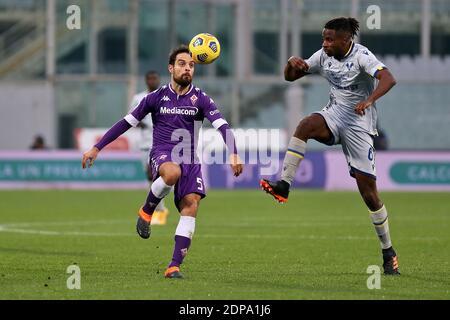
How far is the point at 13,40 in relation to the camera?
4191 centimetres

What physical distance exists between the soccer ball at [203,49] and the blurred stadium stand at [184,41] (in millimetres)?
28560

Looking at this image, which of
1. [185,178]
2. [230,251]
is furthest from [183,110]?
[230,251]

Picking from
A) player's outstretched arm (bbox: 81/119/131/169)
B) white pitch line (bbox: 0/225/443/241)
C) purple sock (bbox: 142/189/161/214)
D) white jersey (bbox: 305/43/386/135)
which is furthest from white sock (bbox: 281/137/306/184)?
white pitch line (bbox: 0/225/443/241)

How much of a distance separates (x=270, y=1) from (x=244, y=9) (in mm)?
1083

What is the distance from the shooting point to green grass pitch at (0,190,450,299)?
391 inches

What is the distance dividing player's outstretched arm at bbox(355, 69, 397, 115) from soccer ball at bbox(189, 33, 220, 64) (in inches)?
65.1

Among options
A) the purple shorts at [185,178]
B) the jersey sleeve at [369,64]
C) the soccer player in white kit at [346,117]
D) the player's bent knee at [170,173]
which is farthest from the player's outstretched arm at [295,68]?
the player's bent knee at [170,173]

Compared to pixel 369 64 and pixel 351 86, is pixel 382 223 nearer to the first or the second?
pixel 351 86

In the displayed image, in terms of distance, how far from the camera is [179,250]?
36.1 ft

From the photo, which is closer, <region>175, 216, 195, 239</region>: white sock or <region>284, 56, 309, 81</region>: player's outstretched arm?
<region>175, 216, 195, 239</region>: white sock

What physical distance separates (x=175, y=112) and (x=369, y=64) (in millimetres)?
2080

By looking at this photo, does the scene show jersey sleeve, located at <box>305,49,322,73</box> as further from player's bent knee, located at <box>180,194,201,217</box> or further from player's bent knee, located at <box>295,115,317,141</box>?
player's bent knee, located at <box>180,194,201,217</box>

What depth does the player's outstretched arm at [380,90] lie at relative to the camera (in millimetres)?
10959
